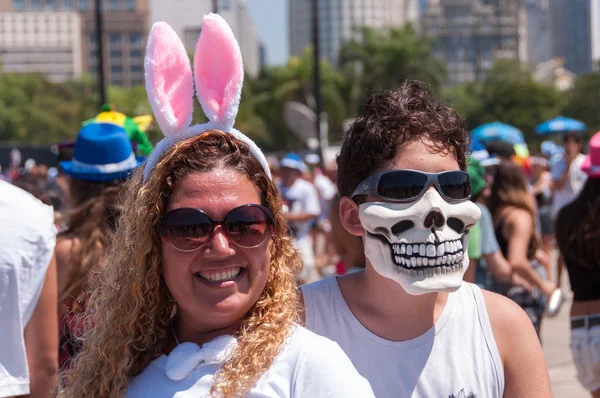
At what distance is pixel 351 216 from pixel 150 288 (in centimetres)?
73

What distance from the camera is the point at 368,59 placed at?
57.3 meters

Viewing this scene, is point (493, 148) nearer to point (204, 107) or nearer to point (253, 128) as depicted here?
point (204, 107)

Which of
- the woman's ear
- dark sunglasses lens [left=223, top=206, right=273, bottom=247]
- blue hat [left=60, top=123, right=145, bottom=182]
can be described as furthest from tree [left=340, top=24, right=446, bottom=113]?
dark sunglasses lens [left=223, top=206, right=273, bottom=247]

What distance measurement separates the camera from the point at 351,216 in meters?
2.65

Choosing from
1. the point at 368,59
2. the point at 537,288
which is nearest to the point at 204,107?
the point at 537,288

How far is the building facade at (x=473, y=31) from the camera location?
550 feet

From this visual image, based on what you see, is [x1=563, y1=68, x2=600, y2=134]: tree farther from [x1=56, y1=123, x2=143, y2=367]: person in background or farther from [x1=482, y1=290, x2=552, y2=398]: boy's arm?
[x1=482, y1=290, x2=552, y2=398]: boy's arm

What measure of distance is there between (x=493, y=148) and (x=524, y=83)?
71.3m

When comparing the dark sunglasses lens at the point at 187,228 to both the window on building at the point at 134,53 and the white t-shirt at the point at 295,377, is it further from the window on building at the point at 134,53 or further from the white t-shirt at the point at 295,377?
the window on building at the point at 134,53

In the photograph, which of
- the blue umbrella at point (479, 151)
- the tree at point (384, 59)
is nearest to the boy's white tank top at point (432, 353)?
the blue umbrella at point (479, 151)

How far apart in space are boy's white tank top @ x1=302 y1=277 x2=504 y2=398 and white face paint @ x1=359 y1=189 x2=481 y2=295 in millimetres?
143

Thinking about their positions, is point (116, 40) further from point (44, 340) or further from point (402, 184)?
point (402, 184)

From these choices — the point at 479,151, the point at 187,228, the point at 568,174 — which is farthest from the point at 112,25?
the point at 187,228

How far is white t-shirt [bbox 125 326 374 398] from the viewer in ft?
6.18
